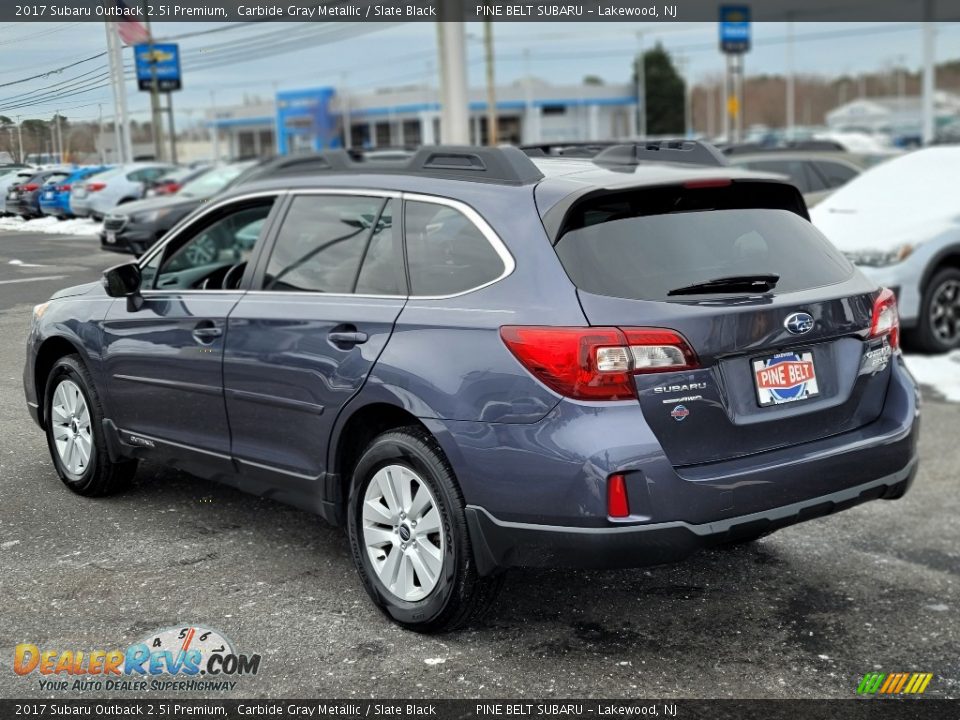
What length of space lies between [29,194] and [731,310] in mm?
2772

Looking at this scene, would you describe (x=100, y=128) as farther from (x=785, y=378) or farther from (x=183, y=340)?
(x=785, y=378)

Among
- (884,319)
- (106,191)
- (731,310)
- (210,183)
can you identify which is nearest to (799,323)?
(731,310)

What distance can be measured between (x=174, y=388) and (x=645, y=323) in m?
2.18

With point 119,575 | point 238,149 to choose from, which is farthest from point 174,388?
point 238,149

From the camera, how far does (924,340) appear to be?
9969 millimetres

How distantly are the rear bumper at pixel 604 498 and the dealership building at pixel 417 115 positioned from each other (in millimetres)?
74315

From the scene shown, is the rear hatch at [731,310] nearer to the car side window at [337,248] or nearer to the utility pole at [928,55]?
the car side window at [337,248]

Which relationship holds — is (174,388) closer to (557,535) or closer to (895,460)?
(557,535)

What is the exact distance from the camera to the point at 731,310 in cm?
373

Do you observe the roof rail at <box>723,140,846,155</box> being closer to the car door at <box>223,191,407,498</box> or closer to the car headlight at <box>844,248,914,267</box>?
the car headlight at <box>844,248,914,267</box>

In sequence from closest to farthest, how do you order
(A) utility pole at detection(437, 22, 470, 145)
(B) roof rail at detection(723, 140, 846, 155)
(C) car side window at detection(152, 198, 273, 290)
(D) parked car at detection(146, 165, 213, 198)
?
1. (C) car side window at detection(152, 198, 273, 290)
2. (B) roof rail at detection(723, 140, 846, 155)
3. (A) utility pole at detection(437, 22, 470, 145)
4. (D) parked car at detection(146, 165, 213, 198)

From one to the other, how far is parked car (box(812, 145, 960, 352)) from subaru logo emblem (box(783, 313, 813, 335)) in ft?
20.3

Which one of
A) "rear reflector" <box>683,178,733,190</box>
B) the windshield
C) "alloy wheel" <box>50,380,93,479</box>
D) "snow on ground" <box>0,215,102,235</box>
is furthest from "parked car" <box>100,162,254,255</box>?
the windshield

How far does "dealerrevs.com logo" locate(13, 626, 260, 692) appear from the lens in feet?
12.0
